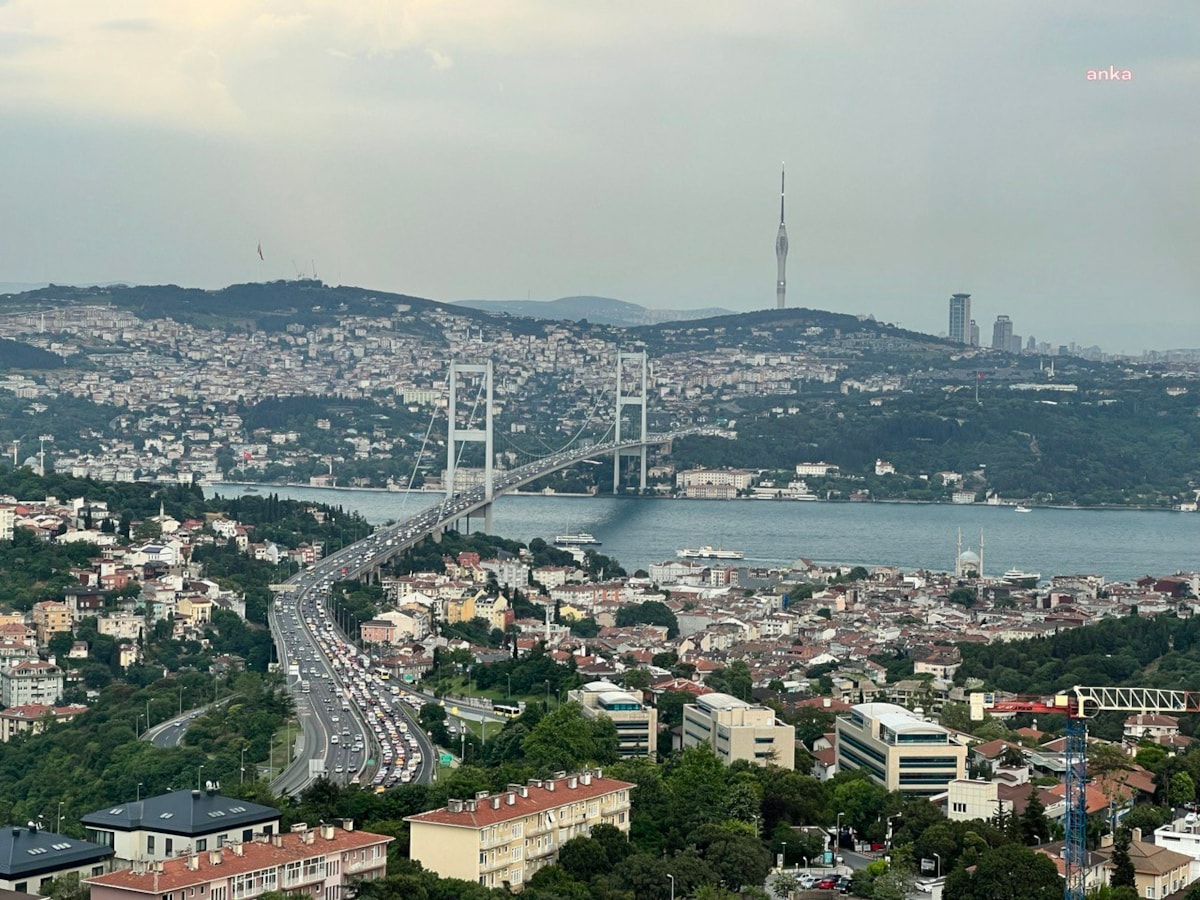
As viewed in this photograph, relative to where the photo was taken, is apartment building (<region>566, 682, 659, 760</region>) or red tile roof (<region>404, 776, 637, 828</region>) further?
apartment building (<region>566, 682, 659, 760</region>)

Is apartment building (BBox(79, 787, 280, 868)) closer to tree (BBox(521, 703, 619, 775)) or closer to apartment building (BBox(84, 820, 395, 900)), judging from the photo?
apartment building (BBox(84, 820, 395, 900))

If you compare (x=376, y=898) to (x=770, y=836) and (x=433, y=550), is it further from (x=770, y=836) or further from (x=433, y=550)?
(x=433, y=550)

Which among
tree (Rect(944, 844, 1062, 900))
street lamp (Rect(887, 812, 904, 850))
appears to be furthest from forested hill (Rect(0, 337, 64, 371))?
tree (Rect(944, 844, 1062, 900))

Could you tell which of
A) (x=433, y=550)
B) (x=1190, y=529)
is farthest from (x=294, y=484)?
(x=433, y=550)

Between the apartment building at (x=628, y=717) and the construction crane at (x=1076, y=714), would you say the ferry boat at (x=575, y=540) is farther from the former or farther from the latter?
the apartment building at (x=628, y=717)

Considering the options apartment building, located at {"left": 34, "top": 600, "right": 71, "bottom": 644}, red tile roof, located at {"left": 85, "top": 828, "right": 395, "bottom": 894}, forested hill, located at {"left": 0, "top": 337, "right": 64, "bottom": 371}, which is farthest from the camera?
forested hill, located at {"left": 0, "top": 337, "right": 64, "bottom": 371}

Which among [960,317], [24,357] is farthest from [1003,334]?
[24,357]

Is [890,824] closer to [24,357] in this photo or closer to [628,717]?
[628,717]
